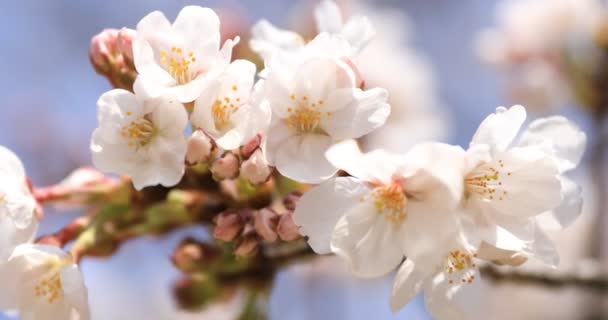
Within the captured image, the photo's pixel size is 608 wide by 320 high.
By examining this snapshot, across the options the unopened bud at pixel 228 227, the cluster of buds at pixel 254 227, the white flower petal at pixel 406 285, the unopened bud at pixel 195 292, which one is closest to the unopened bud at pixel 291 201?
the cluster of buds at pixel 254 227

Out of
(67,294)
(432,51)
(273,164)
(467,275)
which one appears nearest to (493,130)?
(467,275)

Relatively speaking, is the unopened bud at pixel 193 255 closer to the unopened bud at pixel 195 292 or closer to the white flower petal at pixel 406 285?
the unopened bud at pixel 195 292

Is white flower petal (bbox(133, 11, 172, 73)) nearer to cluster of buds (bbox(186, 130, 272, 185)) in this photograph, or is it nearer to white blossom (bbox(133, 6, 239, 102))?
white blossom (bbox(133, 6, 239, 102))

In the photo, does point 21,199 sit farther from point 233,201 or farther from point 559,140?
point 559,140

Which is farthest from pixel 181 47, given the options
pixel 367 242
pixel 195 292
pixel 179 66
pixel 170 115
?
pixel 195 292

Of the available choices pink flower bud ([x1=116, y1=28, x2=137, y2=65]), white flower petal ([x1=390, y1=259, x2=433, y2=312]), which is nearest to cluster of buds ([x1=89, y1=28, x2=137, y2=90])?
pink flower bud ([x1=116, y1=28, x2=137, y2=65])
